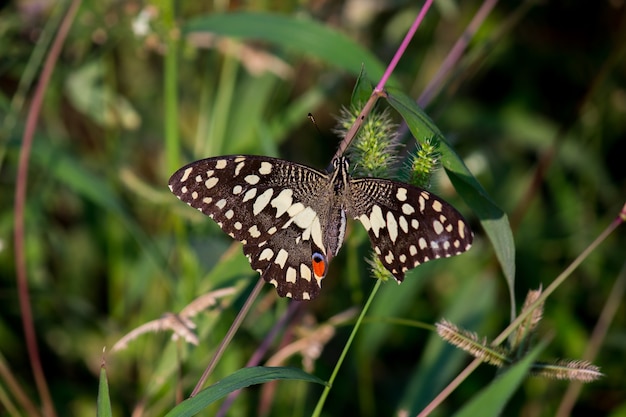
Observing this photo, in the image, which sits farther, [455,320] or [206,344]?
[455,320]

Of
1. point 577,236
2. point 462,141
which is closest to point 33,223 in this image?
point 462,141

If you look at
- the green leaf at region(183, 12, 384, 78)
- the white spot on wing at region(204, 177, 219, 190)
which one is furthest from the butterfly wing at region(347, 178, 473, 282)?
the green leaf at region(183, 12, 384, 78)

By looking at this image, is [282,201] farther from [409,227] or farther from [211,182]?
[409,227]

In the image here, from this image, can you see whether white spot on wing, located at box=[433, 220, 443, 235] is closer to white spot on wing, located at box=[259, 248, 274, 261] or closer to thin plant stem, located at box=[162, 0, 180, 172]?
white spot on wing, located at box=[259, 248, 274, 261]

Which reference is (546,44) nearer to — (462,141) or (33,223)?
(462,141)

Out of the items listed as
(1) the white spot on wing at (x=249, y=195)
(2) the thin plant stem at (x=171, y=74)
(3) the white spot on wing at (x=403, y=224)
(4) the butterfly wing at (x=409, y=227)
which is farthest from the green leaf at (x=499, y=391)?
(2) the thin plant stem at (x=171, y=74)

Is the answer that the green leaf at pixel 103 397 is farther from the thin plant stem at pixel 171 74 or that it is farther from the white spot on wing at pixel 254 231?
the thin plant stem at pixel 171 74

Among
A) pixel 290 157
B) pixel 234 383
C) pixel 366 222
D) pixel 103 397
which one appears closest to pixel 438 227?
pixel 366 222
